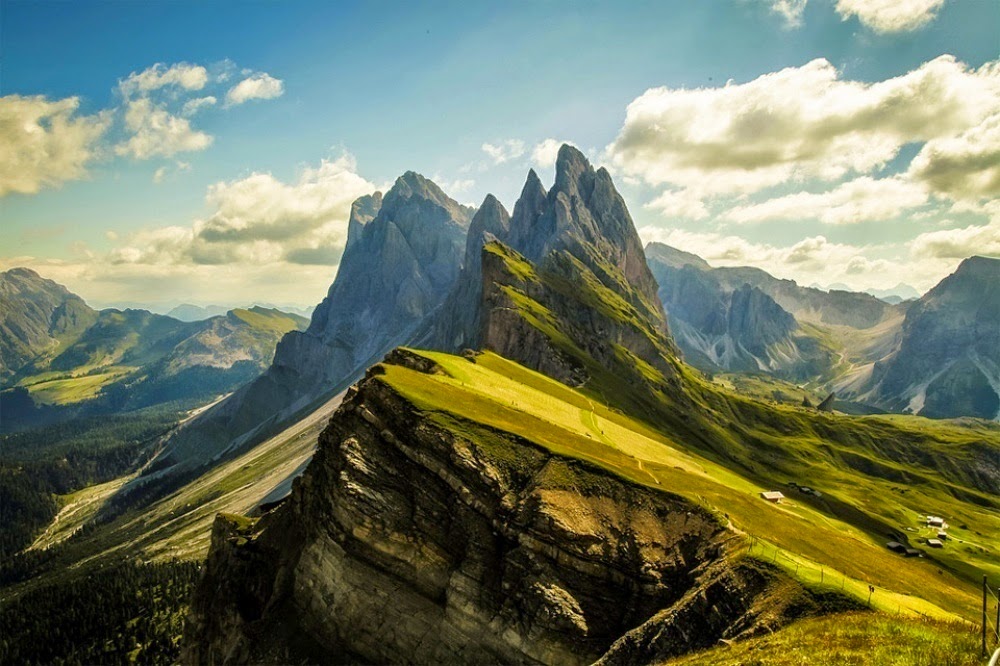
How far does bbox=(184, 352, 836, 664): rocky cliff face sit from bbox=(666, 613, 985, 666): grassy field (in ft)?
18.3

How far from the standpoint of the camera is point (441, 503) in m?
51.9

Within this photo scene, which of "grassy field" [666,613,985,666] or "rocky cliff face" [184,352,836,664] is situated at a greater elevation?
"grassy field" [666,613,985,666]

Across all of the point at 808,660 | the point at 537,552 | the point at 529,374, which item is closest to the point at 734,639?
the point at 808,660

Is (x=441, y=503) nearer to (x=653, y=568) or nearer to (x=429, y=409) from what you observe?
(x=429, y=409)

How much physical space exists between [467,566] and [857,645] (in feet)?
105

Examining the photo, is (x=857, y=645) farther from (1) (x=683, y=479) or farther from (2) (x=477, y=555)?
(1) (x=683, y=479)

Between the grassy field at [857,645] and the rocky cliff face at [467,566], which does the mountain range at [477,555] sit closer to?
the rocky cliff face at [467,566]

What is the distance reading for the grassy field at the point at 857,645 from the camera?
21453mm

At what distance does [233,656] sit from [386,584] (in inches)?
792

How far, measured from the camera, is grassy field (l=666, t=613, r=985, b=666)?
21.5m

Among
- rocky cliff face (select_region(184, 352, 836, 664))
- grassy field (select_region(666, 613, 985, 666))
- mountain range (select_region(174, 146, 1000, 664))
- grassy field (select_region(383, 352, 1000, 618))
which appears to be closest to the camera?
grassy field (select_region(666, 613, 985, 666))

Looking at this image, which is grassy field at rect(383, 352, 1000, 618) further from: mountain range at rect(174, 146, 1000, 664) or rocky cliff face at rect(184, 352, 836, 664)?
rocky cliff face at rect(184, 352, 836, 664)

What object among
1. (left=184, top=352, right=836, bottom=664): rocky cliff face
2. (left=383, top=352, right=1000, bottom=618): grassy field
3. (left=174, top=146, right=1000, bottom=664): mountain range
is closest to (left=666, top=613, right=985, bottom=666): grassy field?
(left=174, top=146, right=1000, bottom=664): mountain range

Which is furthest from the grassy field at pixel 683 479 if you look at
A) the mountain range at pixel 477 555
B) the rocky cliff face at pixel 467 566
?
the rocky cliff face at pixel 467 566
